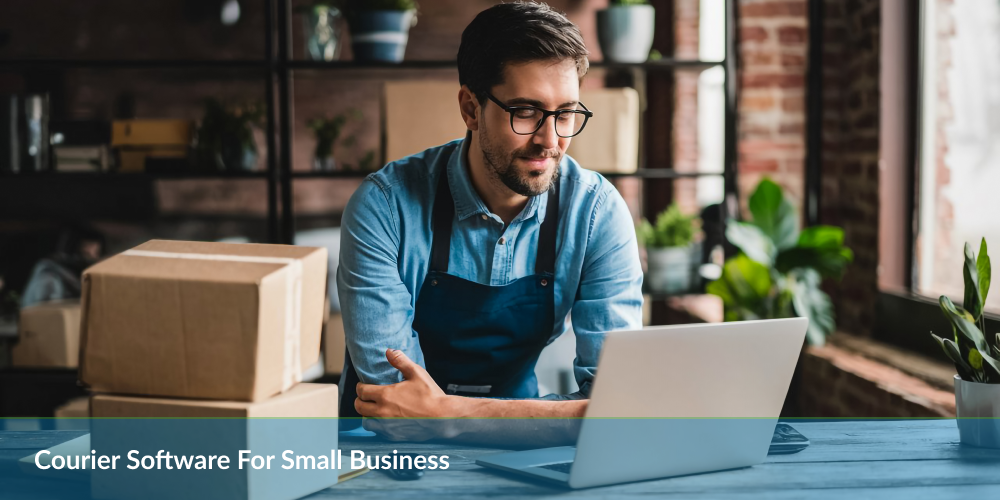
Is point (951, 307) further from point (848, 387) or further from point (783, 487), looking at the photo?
point (848, 387)

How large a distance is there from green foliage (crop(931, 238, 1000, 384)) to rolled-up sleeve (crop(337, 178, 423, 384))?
90 cm

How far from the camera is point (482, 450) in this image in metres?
1.32

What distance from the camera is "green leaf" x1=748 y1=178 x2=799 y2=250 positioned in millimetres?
2775

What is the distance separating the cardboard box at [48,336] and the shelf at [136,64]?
82 centimetres

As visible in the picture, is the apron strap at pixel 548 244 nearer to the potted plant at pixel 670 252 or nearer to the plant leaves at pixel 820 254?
the plant leaves at pixel 820 254

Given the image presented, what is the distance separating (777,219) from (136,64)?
2176 mm

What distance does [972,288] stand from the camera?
1.39 metres

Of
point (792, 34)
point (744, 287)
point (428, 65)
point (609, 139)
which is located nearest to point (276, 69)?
point (428, 65)

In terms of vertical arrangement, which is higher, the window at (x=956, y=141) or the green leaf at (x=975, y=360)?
the window at (x=956, y=141)

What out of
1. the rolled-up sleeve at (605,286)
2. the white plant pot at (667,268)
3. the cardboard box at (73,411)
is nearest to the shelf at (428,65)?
the white plant pot at (667,268)

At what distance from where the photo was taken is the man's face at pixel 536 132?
1.60 metres

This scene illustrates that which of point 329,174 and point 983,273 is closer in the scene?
point 983,273

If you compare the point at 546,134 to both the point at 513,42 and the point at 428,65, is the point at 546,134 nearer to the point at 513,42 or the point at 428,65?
the point at 513,42

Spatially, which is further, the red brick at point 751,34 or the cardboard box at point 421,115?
the red brick at point 751,34
